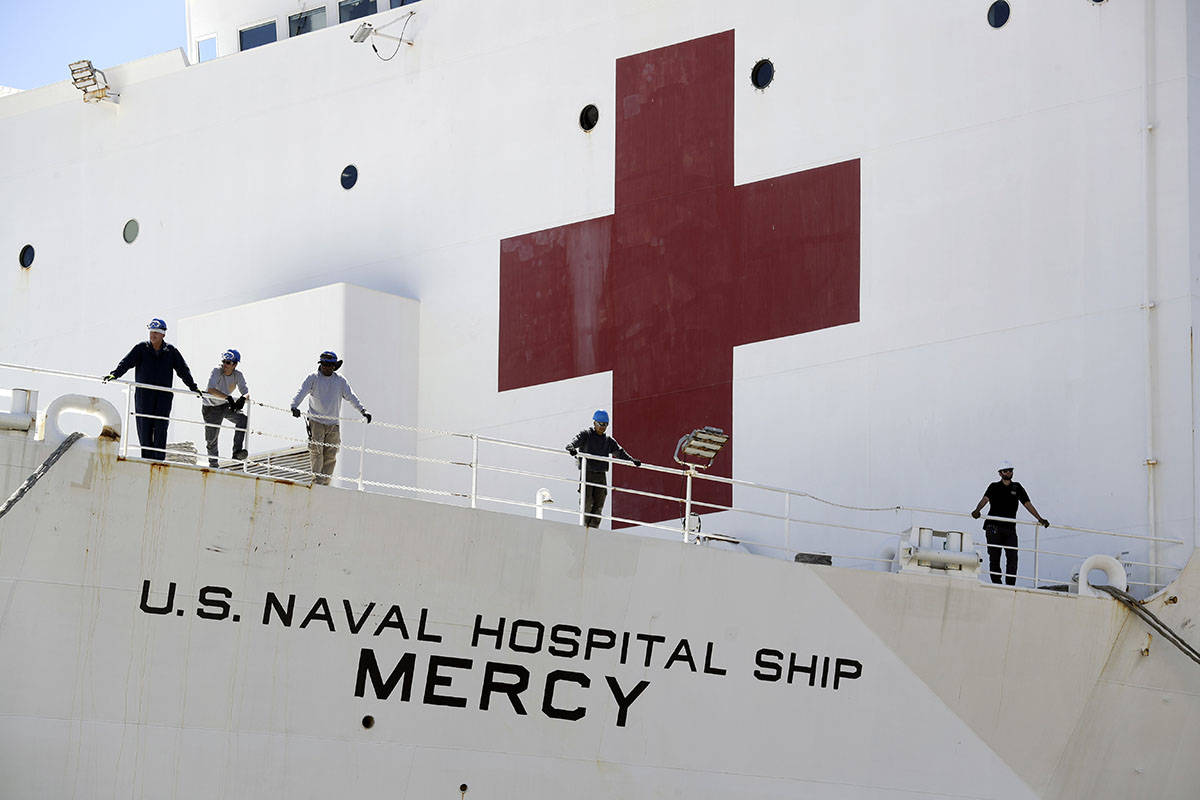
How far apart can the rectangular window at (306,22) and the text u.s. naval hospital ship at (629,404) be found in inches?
1.0

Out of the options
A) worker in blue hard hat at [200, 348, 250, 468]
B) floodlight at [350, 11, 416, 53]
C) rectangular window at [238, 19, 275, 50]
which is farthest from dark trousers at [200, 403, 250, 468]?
rectangular window at [238, 19, 275, 50]

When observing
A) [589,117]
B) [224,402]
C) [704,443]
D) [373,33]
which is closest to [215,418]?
[224,402]

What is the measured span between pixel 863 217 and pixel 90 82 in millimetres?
7267

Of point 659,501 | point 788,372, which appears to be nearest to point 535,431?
point 659,501

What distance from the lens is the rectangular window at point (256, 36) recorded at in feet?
43.4

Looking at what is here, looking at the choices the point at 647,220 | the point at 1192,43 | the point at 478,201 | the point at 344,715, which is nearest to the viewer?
the point at 344,715

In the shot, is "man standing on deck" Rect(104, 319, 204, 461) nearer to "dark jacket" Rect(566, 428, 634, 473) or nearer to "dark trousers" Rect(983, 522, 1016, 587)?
"dark jacket" Rect(566, 428, 634, 473)

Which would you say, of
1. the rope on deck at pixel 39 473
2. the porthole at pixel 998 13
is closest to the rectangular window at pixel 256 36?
the porthole at pixel 998 13

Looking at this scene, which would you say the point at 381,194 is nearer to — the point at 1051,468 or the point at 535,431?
the point at 535,431

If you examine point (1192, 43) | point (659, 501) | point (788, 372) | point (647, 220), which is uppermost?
point (1192, 43)

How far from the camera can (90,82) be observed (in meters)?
13.5

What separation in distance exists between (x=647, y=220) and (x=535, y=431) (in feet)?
5.46

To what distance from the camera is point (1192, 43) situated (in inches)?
354

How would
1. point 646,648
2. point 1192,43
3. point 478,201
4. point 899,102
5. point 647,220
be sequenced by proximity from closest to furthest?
1. point 646,648
2. point 1192,43
3. point 899,102
4. point 647,220
5. point 478,201
